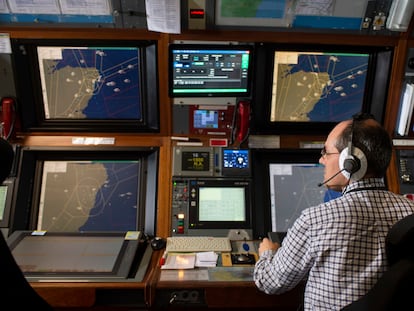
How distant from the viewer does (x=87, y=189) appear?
80.5 inches

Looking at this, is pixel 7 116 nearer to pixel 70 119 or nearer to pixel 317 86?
pixel 70 119

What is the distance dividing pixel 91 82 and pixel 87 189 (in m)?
0.61

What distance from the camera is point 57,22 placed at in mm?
1913

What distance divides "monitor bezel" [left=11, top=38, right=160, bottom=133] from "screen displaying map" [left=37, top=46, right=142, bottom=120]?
3 centimetres

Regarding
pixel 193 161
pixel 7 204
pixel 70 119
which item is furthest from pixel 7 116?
pixel 193 161

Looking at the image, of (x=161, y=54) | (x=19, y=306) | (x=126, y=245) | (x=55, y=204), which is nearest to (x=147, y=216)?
(x=126, y=245)

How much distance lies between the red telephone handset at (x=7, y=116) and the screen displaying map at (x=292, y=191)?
1.47 meters

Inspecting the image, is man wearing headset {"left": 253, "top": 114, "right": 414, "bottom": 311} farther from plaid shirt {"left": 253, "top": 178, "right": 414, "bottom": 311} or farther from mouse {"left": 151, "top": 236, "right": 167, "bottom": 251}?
mouse {"left": 151, "top": 236, "right": 167, "bottom": 251}

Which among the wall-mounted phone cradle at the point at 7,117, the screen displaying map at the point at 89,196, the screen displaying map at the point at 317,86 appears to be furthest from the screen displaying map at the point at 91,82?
the screen displaying map at the point at 317,86

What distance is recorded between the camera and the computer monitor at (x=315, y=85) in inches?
81.1

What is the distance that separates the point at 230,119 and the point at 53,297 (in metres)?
1.26

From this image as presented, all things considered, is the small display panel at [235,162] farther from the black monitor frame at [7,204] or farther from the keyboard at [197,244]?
the black monitor frame at [7,204]

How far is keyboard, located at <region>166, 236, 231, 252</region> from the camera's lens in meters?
1.77

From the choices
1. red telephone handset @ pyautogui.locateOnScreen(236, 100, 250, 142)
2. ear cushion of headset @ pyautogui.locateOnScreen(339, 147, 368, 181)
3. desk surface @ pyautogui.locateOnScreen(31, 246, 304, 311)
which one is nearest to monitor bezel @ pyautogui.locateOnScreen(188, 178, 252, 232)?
red telephone handset @ pyautogui.locateOnScreen(236, 100, 250, 142)
